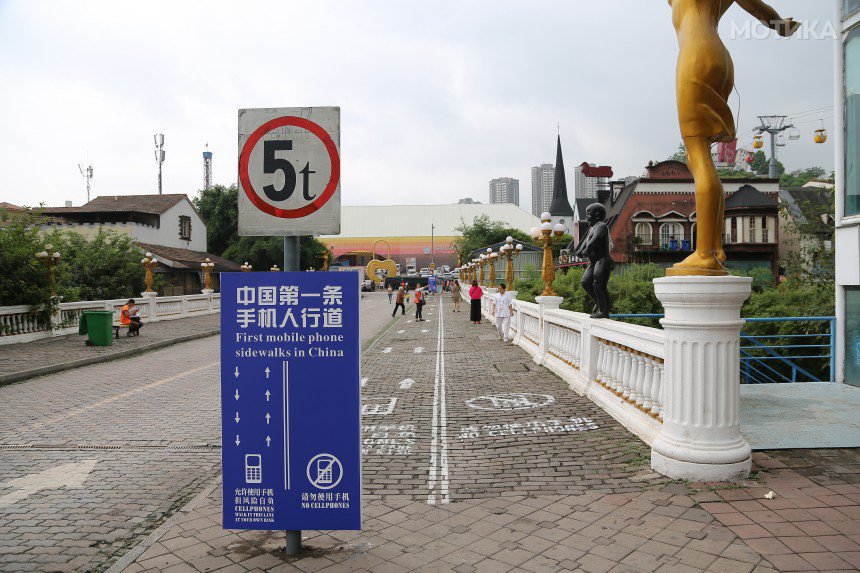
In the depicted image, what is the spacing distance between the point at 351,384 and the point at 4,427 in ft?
22.3

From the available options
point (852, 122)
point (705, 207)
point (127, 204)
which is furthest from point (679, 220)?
point (705, 207)

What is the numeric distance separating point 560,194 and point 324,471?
10561 centimetres

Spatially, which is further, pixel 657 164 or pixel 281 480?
pixel 657 164

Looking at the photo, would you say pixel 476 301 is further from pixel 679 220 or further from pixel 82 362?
pixel 679 220

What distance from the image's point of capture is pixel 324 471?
3.82 metres

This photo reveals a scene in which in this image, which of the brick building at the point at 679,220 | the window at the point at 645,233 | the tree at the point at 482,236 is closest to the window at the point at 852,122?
the brick building at the point at 679,220

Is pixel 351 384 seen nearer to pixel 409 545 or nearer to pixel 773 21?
pixel 409 545

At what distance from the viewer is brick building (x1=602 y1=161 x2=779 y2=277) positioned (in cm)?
4647

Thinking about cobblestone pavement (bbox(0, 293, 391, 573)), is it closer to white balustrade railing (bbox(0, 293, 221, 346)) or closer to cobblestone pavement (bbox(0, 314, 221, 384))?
cobblestone pavement (bbox(0, 314, 221, 384))

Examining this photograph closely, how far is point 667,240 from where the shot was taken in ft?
160

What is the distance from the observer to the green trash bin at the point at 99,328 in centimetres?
1762

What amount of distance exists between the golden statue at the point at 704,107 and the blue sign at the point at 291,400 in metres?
3.19

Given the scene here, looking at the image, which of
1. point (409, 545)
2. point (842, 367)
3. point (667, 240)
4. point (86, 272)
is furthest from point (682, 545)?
point (667, 240)

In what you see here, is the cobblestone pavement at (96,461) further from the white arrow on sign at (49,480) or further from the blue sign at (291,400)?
the blue sign at (291,400)
